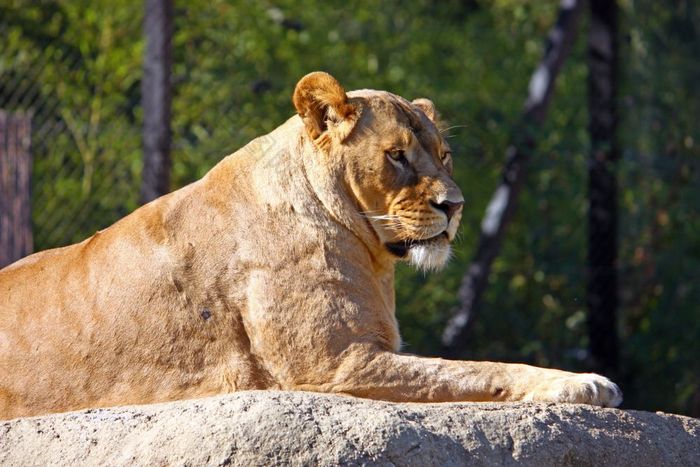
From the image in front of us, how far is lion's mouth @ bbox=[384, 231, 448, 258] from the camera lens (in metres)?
3.78

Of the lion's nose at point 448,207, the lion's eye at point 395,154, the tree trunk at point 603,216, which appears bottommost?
the tree trunk at point 603,216

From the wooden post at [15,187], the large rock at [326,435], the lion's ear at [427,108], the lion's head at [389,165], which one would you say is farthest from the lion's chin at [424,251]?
the wooden post at [15,187]

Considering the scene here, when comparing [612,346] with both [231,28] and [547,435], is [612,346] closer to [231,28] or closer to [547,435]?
[231,28]

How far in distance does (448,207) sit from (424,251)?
17 centimetres

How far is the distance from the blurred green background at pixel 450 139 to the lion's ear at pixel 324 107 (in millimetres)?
3216

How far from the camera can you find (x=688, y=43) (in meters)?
8.20

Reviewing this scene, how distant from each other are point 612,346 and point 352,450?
4.75 metres

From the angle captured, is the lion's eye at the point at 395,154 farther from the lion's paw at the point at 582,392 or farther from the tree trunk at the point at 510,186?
the tree trunk at the point at 510,186

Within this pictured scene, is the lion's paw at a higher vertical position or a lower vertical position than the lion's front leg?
lower

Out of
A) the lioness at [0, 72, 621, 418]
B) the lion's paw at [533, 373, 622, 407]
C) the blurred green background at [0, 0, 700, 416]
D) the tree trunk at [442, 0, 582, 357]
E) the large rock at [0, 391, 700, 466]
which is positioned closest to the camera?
the large rock at [0, 391, 700, 466]

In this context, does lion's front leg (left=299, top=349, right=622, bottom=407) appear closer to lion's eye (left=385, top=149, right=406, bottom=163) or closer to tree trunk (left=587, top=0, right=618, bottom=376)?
lion's eye (left=385, top=149, right=406, bottom=163)

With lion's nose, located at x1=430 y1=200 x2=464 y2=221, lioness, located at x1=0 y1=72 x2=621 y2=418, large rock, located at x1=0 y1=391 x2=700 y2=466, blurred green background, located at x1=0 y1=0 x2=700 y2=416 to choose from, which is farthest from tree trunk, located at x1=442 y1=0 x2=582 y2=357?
large rock, located at x1=0 y1=391 x2=700 y2=466

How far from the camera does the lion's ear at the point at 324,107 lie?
12.5 ft

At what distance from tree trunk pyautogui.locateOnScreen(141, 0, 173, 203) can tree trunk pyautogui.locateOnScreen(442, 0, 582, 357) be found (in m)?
2.44
